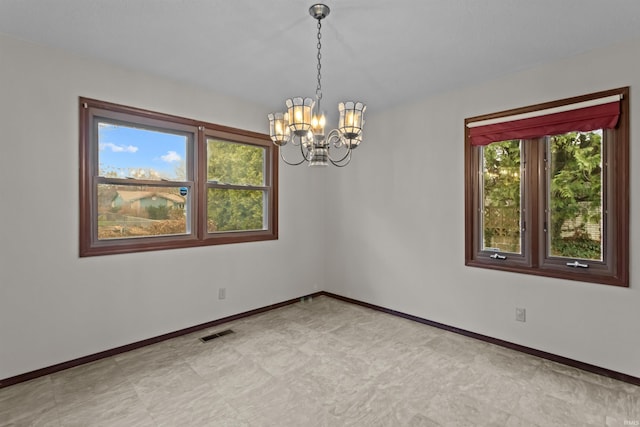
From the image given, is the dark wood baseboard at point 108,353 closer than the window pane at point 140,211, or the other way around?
the dark wood baseboard at point 108,353

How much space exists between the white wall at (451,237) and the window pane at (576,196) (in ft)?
0.82

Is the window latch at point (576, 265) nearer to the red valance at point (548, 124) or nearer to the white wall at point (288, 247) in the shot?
the white wall at point (288, 247)

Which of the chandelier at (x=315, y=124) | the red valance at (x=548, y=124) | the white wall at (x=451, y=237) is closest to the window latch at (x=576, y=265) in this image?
the white wall at (x=451, y=237)

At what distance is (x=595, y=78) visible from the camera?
2.63 metres

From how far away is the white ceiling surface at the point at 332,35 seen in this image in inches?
82.0

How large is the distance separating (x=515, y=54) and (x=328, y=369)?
9.90ft

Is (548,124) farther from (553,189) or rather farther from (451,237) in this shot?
(451,237)

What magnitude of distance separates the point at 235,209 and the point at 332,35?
227cm

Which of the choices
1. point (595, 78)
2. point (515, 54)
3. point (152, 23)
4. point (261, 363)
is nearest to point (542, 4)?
point (515, 54)

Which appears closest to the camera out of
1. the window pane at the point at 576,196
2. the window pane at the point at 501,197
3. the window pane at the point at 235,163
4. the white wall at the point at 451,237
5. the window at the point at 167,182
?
the white wall at the point at 451,237

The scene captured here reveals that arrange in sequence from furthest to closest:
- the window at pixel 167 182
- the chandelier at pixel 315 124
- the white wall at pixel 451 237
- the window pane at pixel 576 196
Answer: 1. the window at pixel 167 182
2. the window pane at pixel 576 196
3. the white wall at pixel 451 237
4. the chandelier at pixel 315 124

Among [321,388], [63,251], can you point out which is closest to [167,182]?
[63,251]

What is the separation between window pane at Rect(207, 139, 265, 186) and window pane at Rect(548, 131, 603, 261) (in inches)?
122

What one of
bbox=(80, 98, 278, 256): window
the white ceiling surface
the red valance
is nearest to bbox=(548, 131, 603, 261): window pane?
the red valance
